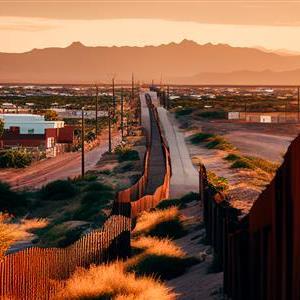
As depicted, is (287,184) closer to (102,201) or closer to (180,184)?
(102,201)

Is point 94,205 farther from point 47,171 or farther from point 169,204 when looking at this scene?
point 47,171

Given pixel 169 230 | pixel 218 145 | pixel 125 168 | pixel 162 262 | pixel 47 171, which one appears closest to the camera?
pixel 162 262

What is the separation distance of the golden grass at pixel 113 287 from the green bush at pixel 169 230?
Answer: 684 centimetres

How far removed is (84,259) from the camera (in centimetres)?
1719

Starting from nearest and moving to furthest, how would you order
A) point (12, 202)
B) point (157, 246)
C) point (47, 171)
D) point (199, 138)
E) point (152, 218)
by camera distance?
1. point (157, 246)
2. point (152, 218)
3. point (12, 202)
4. point (47, 171)
5. point (199, 138)

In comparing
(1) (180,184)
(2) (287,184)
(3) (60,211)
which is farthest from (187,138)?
(2) (287,184)

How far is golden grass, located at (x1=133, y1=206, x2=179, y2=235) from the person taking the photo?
23422 mm

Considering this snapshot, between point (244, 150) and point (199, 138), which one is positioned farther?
point (199, 138)

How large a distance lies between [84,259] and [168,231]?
6.00 m

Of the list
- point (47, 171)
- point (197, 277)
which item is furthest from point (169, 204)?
point (47, 171)

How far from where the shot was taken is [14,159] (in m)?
67.3

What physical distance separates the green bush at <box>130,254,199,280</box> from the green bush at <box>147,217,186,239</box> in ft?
16.4

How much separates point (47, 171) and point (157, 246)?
44.7 m

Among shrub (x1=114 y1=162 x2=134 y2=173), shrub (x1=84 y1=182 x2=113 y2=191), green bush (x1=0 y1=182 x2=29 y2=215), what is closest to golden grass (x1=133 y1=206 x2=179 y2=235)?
green bush (x1=0 y1=182 x2=29 y2=215)
